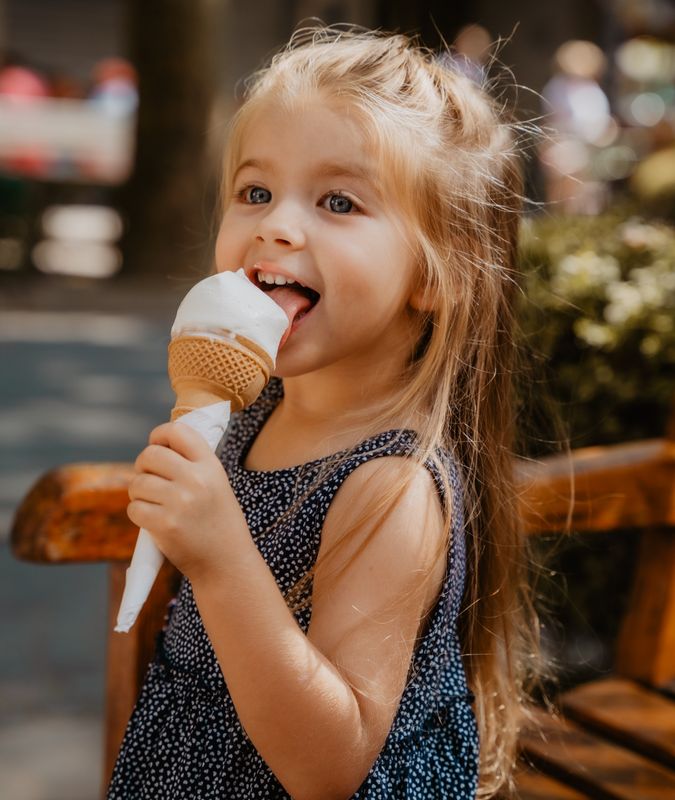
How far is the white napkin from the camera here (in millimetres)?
1235

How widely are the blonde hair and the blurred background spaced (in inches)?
5.1

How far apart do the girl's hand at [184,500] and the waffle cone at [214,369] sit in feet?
0.21

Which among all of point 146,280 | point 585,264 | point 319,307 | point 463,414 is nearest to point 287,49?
point 319,307

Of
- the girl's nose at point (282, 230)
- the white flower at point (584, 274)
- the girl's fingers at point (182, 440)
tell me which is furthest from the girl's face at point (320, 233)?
the white flower at point (584, 274)

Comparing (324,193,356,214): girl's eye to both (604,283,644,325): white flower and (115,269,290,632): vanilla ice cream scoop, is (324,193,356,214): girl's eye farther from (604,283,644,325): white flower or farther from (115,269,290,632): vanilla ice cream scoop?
(604,283,644,325): white flower

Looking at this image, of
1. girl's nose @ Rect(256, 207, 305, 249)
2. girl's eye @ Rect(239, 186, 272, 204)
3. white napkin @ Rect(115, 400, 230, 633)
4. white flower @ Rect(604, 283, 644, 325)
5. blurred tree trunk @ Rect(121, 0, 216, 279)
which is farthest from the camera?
blurred tree trunk @ Rect(121, 0, 216, 279)

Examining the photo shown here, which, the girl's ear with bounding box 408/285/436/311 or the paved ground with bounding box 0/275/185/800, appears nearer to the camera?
the girl's ear with bounding box 408/285/436/311

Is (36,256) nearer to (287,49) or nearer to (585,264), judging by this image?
(585,264)

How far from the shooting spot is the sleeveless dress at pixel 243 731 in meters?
1.51

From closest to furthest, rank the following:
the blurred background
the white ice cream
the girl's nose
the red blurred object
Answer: the white ice cream → the girl's nose → the blurred background → the red blurred object

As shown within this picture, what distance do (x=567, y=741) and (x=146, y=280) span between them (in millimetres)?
7842

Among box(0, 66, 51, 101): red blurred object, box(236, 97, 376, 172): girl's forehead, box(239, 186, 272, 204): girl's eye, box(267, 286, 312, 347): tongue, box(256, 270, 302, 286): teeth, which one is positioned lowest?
box(0, 66, 51, 101): red blurred object

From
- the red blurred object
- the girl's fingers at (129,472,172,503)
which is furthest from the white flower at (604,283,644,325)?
the red blurred object

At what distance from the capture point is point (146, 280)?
31.1 ft
